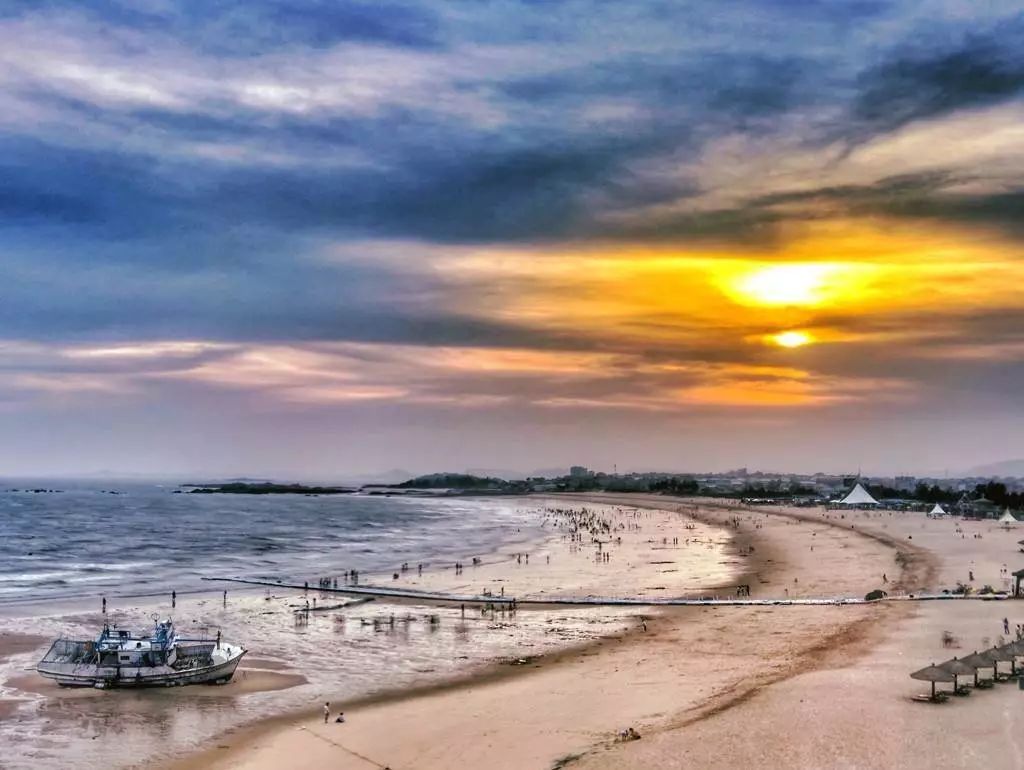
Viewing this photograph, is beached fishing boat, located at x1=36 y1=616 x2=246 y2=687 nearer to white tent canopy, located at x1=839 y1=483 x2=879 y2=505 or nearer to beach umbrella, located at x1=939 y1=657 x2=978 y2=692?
beach umbrella, located at x1=939 y1=657 x2=978 y2=692

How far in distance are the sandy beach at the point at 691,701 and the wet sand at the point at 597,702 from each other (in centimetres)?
9

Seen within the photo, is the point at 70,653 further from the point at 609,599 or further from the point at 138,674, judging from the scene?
the point at 609,599


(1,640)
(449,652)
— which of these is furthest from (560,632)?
(1,640)

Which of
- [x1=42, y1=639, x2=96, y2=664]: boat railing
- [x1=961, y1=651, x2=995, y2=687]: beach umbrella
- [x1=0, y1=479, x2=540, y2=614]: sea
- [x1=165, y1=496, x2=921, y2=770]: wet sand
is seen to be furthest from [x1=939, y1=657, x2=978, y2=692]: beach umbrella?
[x1=0, y1=479, x2=540, y2=614]: sea

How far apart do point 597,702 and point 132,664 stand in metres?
18.6

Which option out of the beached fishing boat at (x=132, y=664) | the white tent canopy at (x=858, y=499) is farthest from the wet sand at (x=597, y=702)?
the white tent canopy at (x=858, y=499)

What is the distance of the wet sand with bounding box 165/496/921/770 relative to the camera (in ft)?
81.3

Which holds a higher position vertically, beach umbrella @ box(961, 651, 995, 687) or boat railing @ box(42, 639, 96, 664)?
beach umbrella @ box(961, 651, 995, 687)

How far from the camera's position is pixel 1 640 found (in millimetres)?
42719

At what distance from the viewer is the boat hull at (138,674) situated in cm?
3459

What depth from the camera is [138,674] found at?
1377 inches

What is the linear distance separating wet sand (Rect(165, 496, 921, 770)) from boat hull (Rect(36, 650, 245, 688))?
22.9 feet

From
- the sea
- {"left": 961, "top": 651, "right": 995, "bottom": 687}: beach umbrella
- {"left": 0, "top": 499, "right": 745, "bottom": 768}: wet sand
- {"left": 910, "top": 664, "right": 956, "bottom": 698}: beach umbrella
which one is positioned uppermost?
{"left": 961, "top": 651, "right": 995, "bottom": 687}: beach umbrella

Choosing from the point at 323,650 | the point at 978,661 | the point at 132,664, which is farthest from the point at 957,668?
the point at 132,664
